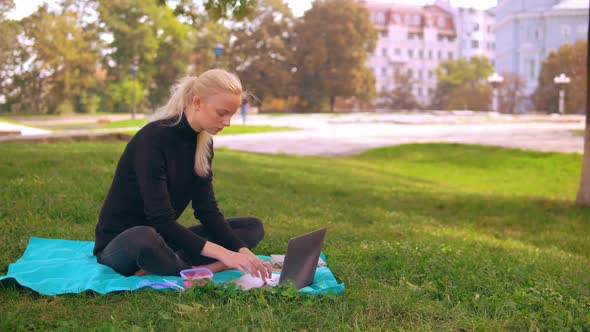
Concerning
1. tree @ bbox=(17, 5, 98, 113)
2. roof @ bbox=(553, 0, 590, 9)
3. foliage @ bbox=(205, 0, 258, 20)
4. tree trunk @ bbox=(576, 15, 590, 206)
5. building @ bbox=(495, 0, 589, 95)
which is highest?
roof @ bbox=(553, 0, 590, 9)

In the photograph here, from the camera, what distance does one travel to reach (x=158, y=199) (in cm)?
337

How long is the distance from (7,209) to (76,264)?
2062 millimetres

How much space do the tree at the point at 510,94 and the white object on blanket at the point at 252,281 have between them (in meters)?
57.4

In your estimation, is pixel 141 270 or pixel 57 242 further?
pixel 57 242

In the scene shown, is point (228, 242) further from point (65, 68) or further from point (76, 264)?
point (65, 68)

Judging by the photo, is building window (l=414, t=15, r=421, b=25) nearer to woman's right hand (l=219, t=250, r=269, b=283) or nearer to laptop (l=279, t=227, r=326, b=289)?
laptop (l=279, t=227, r=326, b=289)

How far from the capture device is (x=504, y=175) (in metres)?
15.8

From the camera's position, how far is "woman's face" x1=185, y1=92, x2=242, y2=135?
3.42 meters

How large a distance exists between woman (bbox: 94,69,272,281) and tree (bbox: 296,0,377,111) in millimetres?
52895

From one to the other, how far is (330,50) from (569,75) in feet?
69.0

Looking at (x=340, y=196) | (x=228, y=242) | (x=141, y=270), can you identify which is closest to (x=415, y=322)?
(x=228, y=242)

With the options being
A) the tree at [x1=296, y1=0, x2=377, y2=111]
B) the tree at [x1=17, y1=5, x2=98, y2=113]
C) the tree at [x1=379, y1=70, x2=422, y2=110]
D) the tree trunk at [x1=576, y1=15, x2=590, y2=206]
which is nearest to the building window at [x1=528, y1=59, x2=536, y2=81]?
the tree at [x1=379, y1=70, x2=422, y2=110]

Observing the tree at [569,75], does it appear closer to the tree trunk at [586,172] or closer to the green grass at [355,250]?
the tree trunk at [586,172]

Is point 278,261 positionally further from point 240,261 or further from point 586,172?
point 586,172
